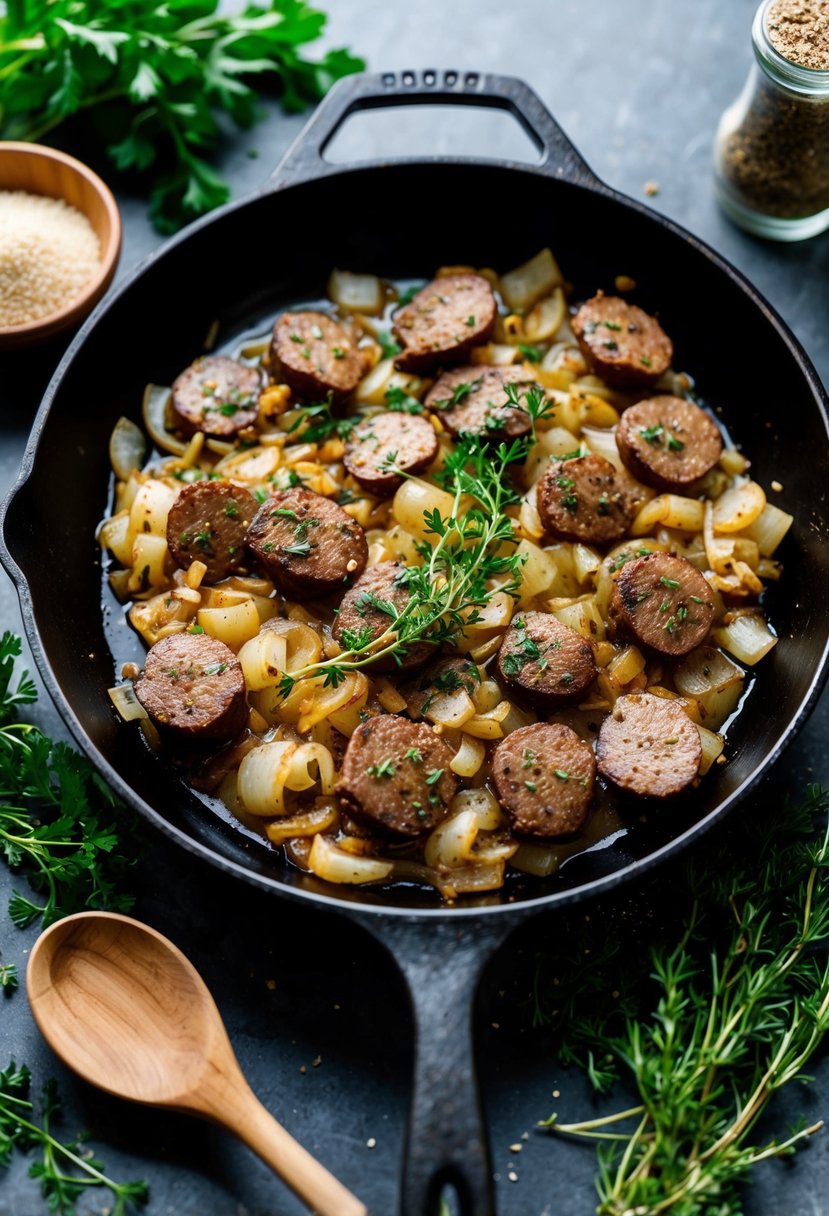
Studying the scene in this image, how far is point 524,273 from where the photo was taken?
174 inches

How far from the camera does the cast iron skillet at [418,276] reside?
324cm

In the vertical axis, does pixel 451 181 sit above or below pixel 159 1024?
above

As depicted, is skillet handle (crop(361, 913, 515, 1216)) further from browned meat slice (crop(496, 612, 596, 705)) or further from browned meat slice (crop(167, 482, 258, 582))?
browned meat slice (crop(167, 482, 258, 582))

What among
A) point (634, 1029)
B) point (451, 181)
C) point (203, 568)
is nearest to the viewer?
point (634, 1029)

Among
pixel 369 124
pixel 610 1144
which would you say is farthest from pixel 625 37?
pixel 610 1144

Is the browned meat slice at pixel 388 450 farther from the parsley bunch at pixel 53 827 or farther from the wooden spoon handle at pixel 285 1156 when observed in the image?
the wooden spoon handle at pixel 285 1156

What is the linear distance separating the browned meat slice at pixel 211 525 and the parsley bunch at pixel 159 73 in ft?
4.42

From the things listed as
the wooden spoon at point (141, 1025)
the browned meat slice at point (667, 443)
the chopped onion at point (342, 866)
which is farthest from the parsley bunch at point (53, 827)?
the browned meat slice at point (667, 443)

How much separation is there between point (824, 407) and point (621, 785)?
1.36 m

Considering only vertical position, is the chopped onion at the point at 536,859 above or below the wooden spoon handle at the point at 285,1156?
above

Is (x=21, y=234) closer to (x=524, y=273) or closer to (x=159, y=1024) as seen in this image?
(x=524, y=273)

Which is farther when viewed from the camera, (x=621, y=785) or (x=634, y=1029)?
(x=621, y=785)

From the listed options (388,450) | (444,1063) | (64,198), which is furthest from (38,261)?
(444,1063)

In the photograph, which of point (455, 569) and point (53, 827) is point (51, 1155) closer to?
point (53, 827)
